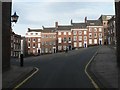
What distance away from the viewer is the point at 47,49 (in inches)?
6156

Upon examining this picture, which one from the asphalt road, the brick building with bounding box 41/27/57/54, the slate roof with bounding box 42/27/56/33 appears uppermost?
the slate roof with bounding box 42/27/56/33

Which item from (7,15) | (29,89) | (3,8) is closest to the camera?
(29,89)

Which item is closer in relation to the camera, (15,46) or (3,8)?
(3,8)

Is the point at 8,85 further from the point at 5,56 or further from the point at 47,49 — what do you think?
the point at 47,49

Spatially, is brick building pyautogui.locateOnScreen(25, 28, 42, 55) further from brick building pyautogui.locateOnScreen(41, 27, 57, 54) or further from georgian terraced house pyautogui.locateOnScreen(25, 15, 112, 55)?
brick building pyautogui.locateOnScreen(41, 27, 57, 54)

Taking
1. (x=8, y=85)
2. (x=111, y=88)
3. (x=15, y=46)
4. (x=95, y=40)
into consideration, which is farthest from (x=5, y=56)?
(x=95, y=40)

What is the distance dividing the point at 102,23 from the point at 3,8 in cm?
13345

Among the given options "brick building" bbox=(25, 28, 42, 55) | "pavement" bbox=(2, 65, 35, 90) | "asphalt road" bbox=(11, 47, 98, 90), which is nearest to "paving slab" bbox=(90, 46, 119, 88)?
"asphalt road" bbox=(11, 47, 98, 90)

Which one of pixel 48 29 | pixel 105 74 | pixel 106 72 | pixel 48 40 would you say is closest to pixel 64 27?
pixel 48 29

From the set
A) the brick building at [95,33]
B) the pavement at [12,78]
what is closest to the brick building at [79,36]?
the brick building at [95,33]

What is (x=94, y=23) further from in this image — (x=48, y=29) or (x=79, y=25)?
(x=48, y=29)

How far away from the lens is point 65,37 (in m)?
155

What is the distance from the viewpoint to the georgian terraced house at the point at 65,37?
152125 millimetres

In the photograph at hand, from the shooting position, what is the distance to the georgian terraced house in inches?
5989
